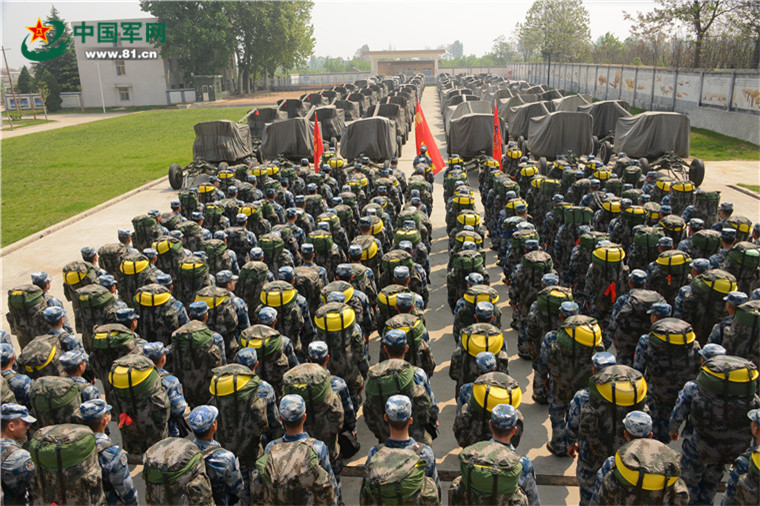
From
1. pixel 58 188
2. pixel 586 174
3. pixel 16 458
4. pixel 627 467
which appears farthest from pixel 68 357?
A: pixel 58 188

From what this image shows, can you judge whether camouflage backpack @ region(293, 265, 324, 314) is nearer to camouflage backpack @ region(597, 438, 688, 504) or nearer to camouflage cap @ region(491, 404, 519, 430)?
camouflage cap @ region(491, 404, 519, 430)

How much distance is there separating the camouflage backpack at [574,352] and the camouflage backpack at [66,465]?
4256 mm

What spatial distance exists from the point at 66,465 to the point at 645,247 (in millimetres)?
7836

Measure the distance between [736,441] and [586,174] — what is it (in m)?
10.0

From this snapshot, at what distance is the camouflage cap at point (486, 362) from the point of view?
15.5ft

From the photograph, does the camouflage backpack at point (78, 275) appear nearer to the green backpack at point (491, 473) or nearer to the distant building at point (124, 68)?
the green backpack at point (491, 473)

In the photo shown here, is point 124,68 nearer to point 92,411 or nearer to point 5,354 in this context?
point 5,354

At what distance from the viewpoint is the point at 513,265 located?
8.80 m

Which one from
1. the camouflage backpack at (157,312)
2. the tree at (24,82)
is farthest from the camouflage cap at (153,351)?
the tree at (24,82)

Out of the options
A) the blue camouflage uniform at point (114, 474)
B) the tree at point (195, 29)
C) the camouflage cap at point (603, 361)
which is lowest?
the blue camouflage uniform at point (114, 474)

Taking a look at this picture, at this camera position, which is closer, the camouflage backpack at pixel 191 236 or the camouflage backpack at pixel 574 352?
the camouflage backpack at pixel 574 352

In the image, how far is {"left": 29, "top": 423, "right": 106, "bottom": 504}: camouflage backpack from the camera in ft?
12.4

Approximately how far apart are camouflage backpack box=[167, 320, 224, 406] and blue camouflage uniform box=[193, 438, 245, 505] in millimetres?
1545

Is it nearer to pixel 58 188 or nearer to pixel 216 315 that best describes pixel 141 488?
pixel 216 315
